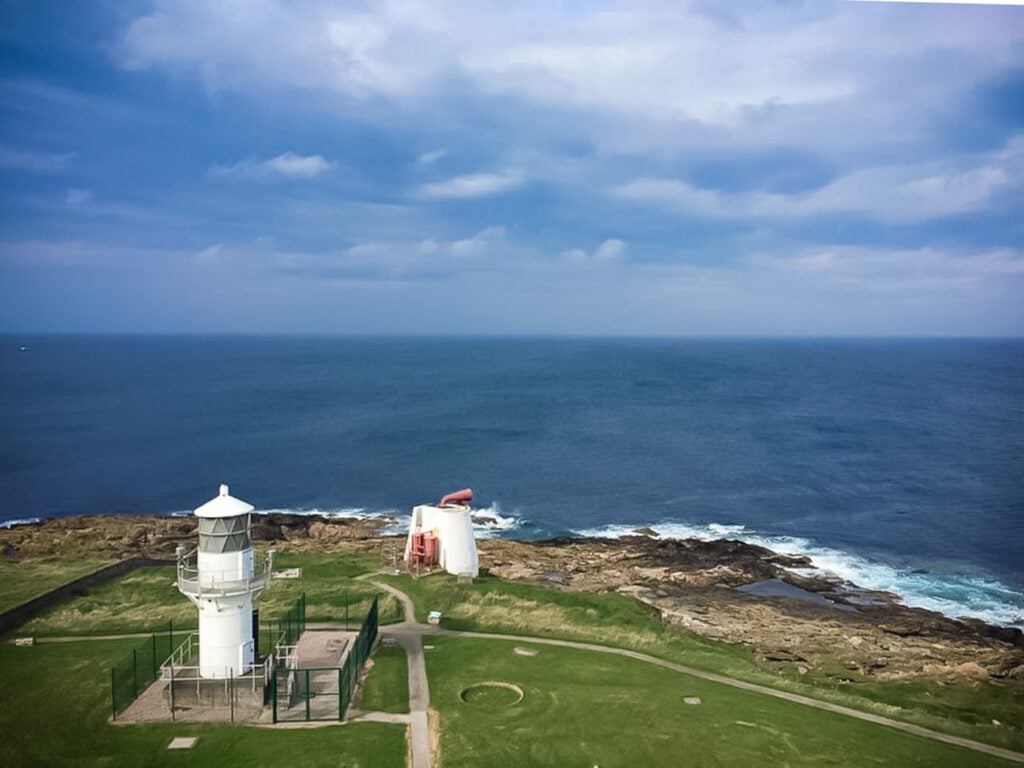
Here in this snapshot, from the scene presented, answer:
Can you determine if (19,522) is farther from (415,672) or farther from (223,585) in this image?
(415,672)

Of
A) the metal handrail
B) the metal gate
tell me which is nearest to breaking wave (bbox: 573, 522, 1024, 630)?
the metal gate

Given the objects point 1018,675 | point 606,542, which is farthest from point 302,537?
point 1018,675

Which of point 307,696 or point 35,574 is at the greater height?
point 307,696

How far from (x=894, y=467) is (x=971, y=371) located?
92.7 metres

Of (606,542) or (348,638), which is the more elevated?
(348,638)

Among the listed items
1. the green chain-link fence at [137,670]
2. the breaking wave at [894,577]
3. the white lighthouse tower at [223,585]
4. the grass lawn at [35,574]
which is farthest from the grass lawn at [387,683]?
the breaking wave at [894,577]

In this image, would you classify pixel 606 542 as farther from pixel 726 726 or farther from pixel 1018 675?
pixel 726 726

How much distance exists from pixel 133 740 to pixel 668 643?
13.7m

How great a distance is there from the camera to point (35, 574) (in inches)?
944

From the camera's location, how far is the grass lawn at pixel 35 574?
2148 cm

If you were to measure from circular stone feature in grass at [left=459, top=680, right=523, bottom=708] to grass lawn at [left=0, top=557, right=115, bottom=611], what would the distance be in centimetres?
1371

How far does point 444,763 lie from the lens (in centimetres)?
1331

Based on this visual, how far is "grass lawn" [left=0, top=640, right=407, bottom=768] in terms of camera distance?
13039 mm

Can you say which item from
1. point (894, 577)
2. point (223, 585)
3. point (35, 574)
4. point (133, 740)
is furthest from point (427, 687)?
point (894, 577)
